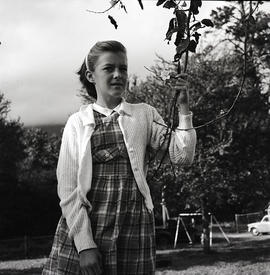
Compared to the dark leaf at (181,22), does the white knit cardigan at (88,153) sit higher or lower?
lower

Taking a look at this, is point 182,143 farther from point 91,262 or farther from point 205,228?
point 205,228

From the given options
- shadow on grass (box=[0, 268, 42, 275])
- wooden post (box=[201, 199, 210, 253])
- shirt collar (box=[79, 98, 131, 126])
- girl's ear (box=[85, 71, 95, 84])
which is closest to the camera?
shirt collar (box=[79, 98, 131, 126])

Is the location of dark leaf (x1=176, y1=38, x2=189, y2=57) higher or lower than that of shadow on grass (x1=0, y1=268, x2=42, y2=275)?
higher

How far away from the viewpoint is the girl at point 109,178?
2094 millimetres

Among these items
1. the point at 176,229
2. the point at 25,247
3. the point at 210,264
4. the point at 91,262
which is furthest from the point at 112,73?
the point at 176,229

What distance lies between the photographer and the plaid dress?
6.88 ft

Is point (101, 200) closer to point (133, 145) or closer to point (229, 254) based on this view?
point (133, 145)

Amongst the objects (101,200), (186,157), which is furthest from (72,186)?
(186,157)

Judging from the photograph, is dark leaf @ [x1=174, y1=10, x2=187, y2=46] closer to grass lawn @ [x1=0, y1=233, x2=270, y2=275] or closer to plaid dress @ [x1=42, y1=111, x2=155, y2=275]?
plaid dress @ [x1=42, y1=111, x2=155, y2=275]

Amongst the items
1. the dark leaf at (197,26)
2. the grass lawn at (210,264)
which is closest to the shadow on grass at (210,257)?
the grass lawn at (210,264)

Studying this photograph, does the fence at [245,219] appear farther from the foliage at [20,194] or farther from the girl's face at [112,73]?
the girl's face at [112,73]

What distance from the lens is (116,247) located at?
6.84 feet

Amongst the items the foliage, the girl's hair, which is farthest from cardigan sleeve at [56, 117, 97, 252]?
the foliage

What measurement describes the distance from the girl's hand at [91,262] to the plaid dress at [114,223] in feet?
0.16
